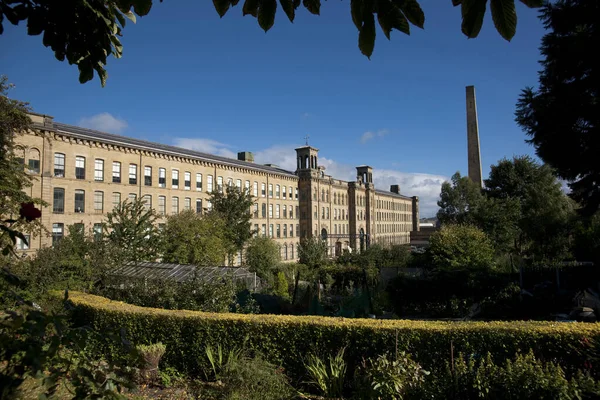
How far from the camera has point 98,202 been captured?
3431 centimetres

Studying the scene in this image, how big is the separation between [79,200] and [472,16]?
3623 centimetres

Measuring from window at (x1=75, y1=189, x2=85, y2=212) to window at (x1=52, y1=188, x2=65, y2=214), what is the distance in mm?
1074

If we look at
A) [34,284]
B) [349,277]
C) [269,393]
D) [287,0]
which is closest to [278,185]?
[349,277]

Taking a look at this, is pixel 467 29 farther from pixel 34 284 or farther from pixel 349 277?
pixel 349 277

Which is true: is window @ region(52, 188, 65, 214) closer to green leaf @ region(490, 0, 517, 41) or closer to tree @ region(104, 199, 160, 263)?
tree @ region(104, 199, 160, 263)

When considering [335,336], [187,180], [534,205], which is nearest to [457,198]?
[534,205]

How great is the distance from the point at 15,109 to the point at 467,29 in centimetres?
1945

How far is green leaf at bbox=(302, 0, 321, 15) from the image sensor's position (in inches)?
114

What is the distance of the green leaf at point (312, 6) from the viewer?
2887 mm

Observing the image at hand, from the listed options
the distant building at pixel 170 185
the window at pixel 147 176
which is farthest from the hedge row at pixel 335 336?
the window at pixel 147 176

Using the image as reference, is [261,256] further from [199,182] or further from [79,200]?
[79,200]

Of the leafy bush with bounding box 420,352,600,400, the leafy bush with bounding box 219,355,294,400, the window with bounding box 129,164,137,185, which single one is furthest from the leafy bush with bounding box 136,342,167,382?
the window with bounding box 129,164,137,185

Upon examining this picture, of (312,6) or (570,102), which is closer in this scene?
(312,6)

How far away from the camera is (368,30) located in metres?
2.44
